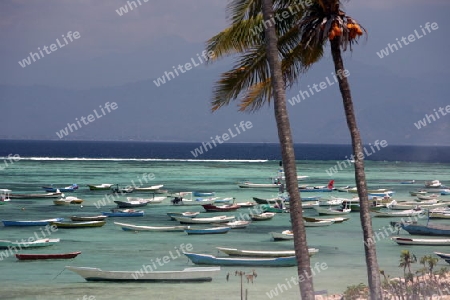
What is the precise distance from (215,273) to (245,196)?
48282mm

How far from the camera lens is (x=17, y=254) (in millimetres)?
37875

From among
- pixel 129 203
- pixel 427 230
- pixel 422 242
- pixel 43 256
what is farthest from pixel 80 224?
pixel 422 242

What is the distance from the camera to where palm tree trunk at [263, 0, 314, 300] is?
15.3m

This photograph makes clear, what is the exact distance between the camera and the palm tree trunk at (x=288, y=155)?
15.3 m

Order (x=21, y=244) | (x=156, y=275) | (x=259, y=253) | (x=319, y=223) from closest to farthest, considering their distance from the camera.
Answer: (x=156, y=275), (x=259, y=253), (x=21, y=244), (x=319, y=223)

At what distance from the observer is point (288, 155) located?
50.2 ft

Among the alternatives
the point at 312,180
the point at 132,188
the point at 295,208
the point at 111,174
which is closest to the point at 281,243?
the point at 295,208

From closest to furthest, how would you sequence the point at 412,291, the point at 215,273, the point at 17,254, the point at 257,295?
the point at 412,291, the point at 257,295, the point at 215,273, the point at 17,254

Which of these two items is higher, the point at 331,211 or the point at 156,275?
the point at 331,211

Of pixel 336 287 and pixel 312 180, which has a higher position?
pixel 312 180

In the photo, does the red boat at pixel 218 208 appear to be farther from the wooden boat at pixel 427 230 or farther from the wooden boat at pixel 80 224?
the wooden boat at pixel 427 230

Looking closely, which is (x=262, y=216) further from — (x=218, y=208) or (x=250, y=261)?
(x=250, y=261)

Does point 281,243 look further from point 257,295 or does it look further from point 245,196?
point 245,196

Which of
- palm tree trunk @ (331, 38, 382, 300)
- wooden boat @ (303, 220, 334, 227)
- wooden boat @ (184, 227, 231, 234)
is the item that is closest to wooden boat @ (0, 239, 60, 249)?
wooden boat @ (184, 227, 231, 234)
